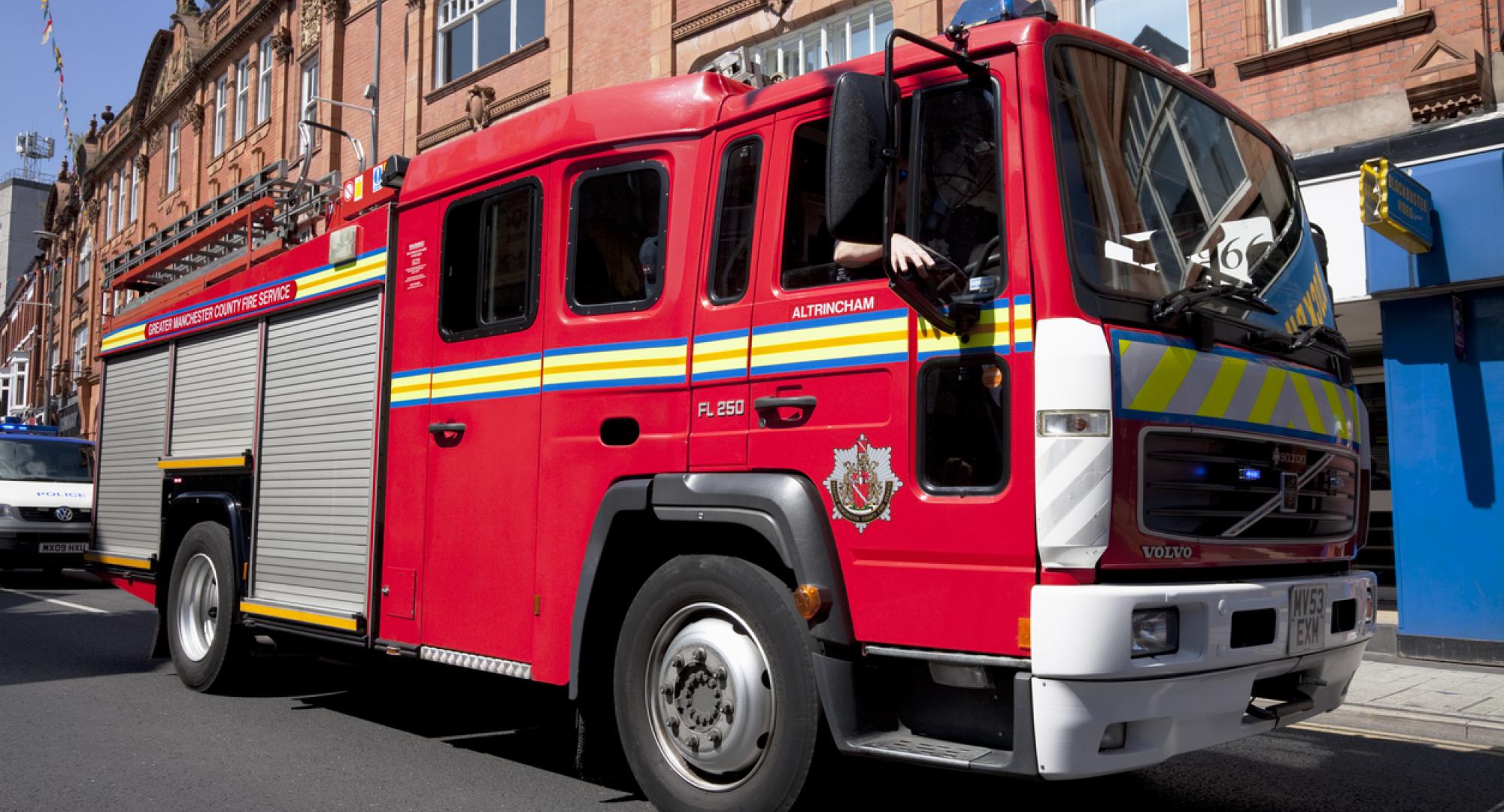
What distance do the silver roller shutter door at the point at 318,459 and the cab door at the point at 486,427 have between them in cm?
63

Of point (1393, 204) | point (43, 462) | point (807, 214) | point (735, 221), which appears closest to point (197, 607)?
point (735, 221)

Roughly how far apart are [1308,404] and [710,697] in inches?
94.3

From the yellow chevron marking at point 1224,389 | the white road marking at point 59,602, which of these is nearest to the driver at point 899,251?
the yellow chevron marking at point 1224,389

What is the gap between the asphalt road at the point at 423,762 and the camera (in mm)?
4941

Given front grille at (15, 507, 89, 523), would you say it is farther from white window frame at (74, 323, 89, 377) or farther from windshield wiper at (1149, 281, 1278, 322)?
white window frame at (74, 323, 89, 377)

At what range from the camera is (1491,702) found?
756 cm

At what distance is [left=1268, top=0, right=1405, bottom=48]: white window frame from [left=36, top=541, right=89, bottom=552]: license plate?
1514cm

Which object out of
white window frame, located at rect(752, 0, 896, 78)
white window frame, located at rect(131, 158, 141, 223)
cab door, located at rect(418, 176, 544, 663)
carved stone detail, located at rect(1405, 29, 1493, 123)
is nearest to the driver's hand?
cab door, located at rect(418, 176, 544, 663)

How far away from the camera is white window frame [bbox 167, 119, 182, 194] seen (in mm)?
34656

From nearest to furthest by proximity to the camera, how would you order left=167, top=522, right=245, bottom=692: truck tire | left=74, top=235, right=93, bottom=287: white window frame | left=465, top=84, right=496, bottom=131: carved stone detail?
1. left=167, top=522, right=245, bottom=692: truck tire
2. left=465, top=84, right=496, bottom=131: carved stone detail
3. left=74, top=235, right=93, bottom=287: white window frame

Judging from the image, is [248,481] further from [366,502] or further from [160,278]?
[160,278]

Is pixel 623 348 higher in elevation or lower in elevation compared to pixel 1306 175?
lower

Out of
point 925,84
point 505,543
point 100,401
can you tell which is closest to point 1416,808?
point 925,84

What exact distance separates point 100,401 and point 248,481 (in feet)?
9.55
